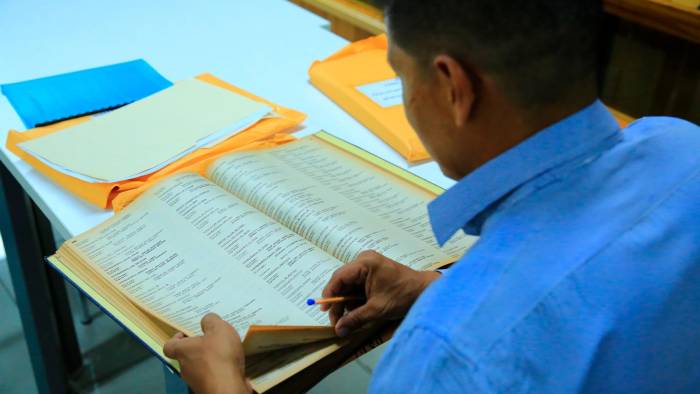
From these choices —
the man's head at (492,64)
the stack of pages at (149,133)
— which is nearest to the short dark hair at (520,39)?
the man's head at (492,64)

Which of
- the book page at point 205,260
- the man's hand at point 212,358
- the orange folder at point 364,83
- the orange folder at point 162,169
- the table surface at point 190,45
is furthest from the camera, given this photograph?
the table surface at point 190,45

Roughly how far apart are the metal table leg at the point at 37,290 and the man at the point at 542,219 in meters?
0.99

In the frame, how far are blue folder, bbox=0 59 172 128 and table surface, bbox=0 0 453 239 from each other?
3cm

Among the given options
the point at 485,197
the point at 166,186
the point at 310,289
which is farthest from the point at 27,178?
the point at 485,197

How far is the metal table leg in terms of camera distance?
1.32 metres

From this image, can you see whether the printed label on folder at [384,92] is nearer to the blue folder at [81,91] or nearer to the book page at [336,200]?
the book page at [336,200]

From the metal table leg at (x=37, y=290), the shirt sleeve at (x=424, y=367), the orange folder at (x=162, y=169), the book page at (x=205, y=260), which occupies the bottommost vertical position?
the metal table leg at (x=37, y=290)

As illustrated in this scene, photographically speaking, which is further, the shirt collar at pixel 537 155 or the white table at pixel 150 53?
the white table at pixel 150 53

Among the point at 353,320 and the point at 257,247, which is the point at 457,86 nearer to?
the point at 353,320

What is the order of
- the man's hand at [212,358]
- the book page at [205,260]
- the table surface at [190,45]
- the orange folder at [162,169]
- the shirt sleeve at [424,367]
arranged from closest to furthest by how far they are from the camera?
the shirt sleeve at [424,367] < the man's hand at [212,358] < the book page at [205,260] < the orange folder at [162,169] < the table surface at [190,45]

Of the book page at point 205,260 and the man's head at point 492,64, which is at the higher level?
the man's head at point 492,64

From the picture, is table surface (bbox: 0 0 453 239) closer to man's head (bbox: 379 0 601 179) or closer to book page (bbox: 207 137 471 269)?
book page (bbox: 207 137 471 269)

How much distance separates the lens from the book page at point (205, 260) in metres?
0.80

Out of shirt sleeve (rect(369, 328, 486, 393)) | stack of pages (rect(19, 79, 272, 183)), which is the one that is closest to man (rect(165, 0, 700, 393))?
shirt sleeve (rect(369, 328, 486, 393))
